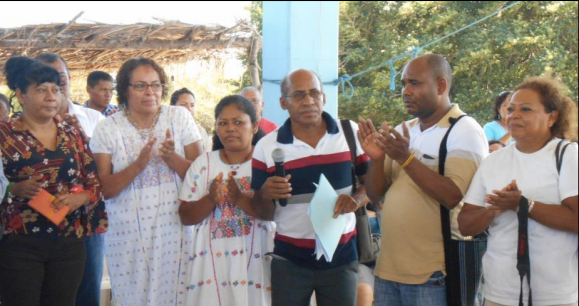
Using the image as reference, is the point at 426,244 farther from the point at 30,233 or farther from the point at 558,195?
the point at 30,233

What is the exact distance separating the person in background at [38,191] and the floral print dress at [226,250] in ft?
1.84

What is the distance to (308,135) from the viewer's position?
2988 millimetres

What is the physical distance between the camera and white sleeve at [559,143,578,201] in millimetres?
2219

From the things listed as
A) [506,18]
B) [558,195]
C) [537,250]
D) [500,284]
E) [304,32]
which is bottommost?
[500,284]

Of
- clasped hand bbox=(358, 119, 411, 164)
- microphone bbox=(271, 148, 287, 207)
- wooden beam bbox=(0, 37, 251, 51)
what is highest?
wooden beam bbox=(0, 37, 251, 51)

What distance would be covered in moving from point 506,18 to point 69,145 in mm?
3115

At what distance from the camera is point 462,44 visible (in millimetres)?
4105

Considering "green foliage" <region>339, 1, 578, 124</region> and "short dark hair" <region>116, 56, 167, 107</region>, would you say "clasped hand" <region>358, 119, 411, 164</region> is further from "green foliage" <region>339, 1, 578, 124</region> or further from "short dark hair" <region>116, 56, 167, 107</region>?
"short dark hair" <region>116, 56, 167, 107</region>

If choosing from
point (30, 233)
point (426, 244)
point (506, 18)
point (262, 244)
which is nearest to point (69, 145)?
point (30, 233)

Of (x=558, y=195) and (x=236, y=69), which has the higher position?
(x=236, y=69)

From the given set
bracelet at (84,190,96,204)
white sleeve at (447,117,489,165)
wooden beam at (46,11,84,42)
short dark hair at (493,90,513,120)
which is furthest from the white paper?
wooden beam at (46,11,84,42)

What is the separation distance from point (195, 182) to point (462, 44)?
7.14 feet

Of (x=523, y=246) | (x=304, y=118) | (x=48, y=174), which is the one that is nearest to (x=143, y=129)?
(x=48, y=174)

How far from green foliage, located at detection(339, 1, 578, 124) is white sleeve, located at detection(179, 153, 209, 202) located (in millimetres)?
1098
